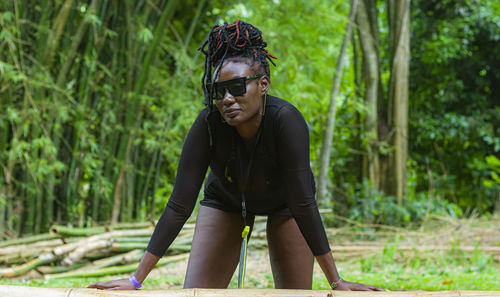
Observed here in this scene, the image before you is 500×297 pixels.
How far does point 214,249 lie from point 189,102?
3.94 m

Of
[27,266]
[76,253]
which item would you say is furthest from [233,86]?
[27,266]

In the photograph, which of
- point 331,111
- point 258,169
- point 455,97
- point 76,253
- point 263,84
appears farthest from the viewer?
point 455,97

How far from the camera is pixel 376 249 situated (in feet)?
18.9

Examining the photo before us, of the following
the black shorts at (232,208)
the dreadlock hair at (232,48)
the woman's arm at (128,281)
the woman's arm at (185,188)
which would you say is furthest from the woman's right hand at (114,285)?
the dreadlock hair at (232,48)

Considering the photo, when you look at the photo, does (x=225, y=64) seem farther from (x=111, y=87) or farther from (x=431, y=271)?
(x=111, y=87)

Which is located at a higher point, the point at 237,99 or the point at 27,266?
the point at 237,99

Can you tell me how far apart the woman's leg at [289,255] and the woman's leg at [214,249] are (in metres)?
0.16

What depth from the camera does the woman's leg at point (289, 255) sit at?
8.15 feet

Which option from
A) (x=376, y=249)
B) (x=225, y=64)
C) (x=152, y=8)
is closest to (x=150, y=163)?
(x=152, y=8)

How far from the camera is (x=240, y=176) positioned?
2.38 metres

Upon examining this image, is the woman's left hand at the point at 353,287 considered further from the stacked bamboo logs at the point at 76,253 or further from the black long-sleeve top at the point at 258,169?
the stacked bamboo logs at the point at 76,253

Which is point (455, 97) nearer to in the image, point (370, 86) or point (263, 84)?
point (370, 86)

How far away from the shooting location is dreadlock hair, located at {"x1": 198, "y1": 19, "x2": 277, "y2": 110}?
84.2 inches

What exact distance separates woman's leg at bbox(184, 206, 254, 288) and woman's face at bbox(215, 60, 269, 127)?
586 mm
